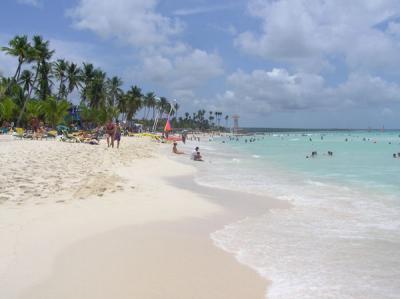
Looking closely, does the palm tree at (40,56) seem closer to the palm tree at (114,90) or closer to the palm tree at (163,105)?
the palm tree at (114,90)

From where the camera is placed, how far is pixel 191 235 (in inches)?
246

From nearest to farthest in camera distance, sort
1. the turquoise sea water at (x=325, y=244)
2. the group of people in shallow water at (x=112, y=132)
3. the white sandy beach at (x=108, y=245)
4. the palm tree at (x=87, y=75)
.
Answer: the white sandy beach at (x=108, y=245)
the turquoise sea water at (x=325, y=244)
the group of people in shallow water at (x=112, y=132)
the palm tree at (x=87, y=75)

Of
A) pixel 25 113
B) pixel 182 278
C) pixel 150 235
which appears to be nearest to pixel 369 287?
pixel 182 278

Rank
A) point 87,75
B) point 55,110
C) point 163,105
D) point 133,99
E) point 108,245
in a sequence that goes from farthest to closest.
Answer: point 163,105 < point 133,99 < point 87,75 < point 55,110 < point 108,245

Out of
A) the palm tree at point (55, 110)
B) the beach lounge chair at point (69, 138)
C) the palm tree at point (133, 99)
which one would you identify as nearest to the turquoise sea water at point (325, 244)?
the beach lounge chair at point (69, 138)

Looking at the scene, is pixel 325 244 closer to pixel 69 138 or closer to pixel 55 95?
pixel 69 138

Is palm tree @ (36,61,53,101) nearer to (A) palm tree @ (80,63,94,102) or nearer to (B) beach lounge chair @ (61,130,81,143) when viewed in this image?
(A) palm tree @ (80,63,94,102)

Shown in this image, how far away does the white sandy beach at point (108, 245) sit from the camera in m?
4.00

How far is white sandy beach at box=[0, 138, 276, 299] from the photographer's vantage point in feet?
13.1

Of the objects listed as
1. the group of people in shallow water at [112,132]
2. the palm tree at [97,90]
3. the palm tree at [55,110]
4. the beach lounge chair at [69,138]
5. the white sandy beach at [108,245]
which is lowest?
the white sandy beach at [108,245]

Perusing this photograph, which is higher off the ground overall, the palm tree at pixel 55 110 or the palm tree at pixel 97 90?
the palm tree at pixel 97 90

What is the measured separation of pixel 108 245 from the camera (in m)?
5.36

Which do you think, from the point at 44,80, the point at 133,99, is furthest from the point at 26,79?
the point at 133,99

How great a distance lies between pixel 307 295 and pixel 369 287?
30.9 inches
